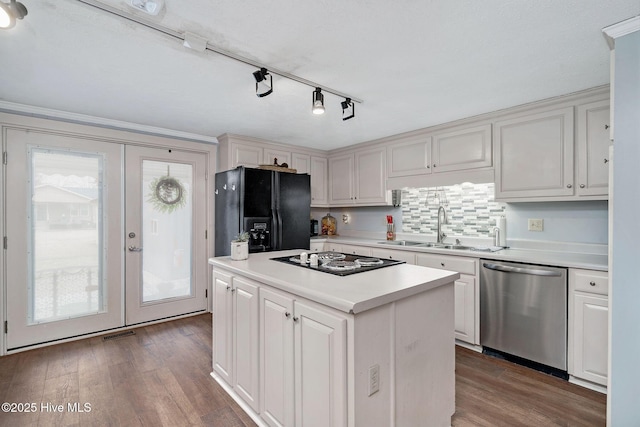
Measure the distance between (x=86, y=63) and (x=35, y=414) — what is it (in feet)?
7.47

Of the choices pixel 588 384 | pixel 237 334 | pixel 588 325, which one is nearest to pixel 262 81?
pixel 237 334

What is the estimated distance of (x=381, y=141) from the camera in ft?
12.9

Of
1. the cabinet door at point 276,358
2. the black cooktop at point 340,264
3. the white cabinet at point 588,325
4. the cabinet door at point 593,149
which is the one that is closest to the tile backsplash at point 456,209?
the cabinet door at point 593,149

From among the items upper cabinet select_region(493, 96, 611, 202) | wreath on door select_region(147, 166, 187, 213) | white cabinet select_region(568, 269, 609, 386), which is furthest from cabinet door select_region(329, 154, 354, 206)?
white cabinet select_region(568, 269, 609, 386)

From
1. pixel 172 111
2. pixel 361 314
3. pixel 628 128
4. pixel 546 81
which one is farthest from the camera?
pixel 172 111

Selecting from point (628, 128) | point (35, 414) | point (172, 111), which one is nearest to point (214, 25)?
point (172, 111)

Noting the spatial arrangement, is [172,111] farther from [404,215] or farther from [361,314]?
[404,215]

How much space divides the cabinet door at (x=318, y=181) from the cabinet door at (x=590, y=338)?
3.18 meters

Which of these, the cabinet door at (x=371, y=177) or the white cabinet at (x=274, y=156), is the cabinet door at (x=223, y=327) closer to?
the white cabinet at (x=274, y=156)

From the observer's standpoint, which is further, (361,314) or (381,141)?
(381,141)

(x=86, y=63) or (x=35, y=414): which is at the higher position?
(x=86, y=63)

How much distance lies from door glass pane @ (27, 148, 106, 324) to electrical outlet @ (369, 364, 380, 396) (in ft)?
10.5

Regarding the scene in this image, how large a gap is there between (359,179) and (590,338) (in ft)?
9.38

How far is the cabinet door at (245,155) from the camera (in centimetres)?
374
